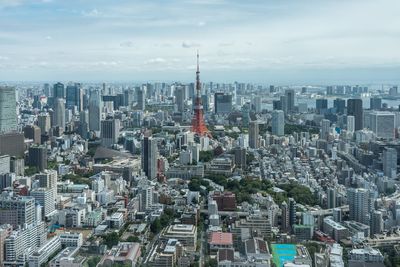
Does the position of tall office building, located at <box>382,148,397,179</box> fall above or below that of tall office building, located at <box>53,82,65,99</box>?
below

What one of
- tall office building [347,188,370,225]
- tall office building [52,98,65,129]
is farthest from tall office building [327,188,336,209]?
tall office building [52,98,65,129]

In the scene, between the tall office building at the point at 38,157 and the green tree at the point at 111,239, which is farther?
the tall office building at the point at 38,157

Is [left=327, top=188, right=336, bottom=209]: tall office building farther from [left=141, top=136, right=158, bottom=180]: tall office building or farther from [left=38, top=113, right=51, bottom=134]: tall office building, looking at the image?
[left=38, top=113, right=51, bottom=134]: tall office building

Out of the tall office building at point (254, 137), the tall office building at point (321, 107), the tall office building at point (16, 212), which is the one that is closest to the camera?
the tall office building at point (16, 212)

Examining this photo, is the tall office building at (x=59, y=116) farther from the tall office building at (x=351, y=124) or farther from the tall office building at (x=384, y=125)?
the tall office building at (x=384, y=125)

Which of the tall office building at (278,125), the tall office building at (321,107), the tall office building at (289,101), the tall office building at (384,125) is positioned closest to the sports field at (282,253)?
the tall office building at (384,125)

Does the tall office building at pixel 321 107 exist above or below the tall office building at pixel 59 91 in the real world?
below

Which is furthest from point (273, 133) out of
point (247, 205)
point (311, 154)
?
point (247, 205)
